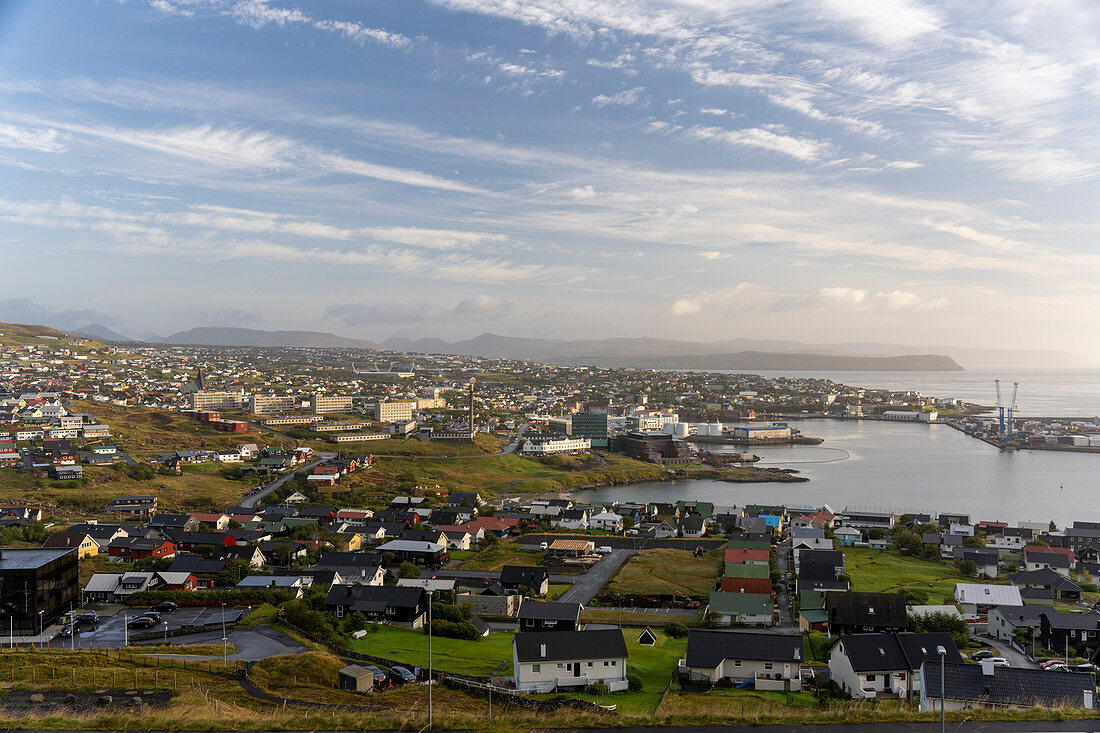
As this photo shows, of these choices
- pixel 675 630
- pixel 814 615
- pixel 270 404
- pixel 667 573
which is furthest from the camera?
pixel 270 404

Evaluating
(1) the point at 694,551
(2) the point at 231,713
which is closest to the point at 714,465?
(1) the point at 694,551

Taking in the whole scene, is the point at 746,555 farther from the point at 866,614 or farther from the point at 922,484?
the point at 922,484

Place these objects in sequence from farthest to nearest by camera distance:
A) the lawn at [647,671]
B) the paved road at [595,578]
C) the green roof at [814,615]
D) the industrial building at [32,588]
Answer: the paved road at [595,578], the green roof at [814,615], the industrial building at [32,588], the lawn at [647,671]

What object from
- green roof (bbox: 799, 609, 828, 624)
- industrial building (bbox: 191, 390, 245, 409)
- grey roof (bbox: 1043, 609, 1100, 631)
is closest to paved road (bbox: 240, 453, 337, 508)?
green roof (bbox: 799, 609, 828, 624)

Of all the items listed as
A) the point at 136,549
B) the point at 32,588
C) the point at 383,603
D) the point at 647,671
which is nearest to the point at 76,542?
the point at 136,549

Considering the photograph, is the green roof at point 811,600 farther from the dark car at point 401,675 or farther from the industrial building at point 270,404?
the industrial building at point 270,404

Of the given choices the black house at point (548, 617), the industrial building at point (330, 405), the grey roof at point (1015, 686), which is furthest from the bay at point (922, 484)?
the industrial building at point (330, 405)
